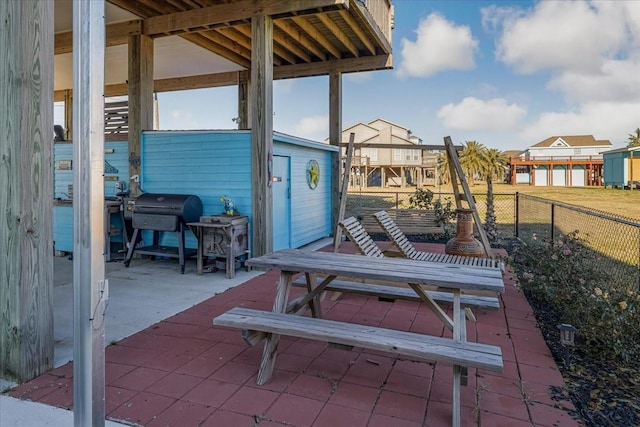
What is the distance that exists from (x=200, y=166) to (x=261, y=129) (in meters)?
1.11

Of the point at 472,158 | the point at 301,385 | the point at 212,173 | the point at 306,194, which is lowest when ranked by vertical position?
the point at 301,385

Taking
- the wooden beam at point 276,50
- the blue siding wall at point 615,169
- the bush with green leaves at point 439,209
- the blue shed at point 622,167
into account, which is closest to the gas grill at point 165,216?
the wooden beam at point 276,50

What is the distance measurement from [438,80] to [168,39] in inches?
1097

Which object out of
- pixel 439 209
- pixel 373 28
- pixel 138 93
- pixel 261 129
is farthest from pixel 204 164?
pixel 439 209

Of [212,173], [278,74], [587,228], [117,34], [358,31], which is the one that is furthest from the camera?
[278,74]

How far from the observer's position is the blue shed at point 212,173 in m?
5.76

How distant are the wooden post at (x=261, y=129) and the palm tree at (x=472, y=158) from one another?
36576mm

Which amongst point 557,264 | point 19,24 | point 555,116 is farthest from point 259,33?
point 555,116

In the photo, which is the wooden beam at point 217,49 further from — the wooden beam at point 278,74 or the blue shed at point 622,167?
the blue shed at point 622,167

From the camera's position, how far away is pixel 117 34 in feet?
20.5

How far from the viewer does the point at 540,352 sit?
3.07 metres

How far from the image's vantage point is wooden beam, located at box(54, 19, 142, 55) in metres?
6.09

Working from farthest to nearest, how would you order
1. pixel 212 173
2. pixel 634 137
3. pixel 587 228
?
1. pixel 634 137
2. pixel 587 228
3. pixel 212 173

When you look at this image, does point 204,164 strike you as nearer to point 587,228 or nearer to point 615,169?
point 587,228
